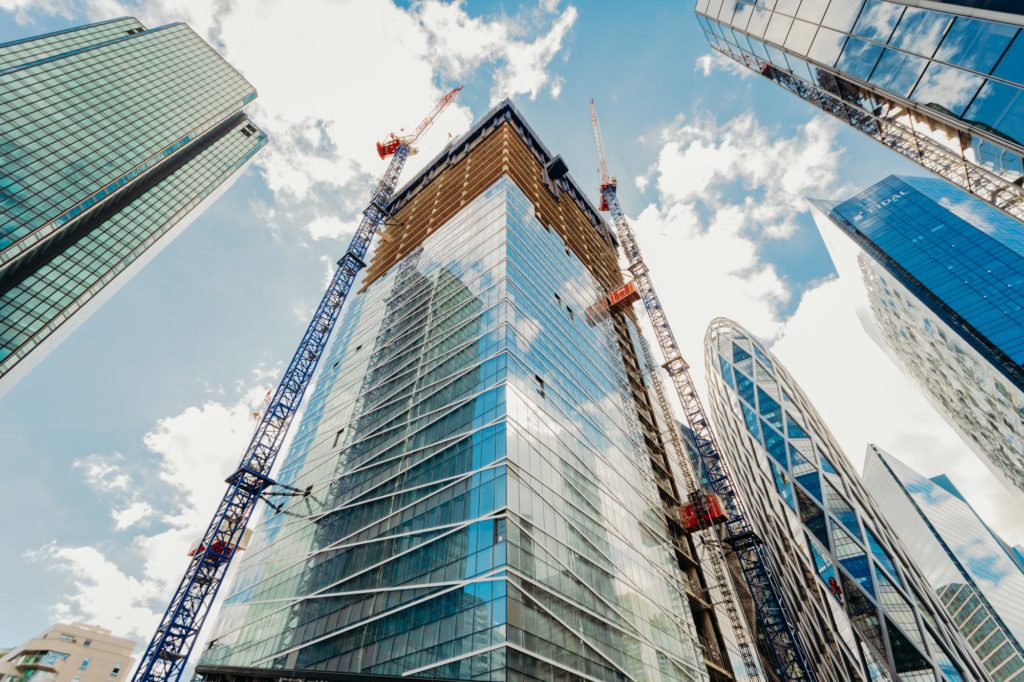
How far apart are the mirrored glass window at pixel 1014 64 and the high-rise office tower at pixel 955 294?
5866 cm

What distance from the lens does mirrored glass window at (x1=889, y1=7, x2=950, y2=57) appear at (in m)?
13.6

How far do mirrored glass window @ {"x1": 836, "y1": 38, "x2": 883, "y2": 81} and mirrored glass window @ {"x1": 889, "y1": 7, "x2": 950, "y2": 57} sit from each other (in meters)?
0.88

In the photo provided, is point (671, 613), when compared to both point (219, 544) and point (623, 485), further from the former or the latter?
point (219, 544)

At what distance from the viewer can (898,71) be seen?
1525 centimetres

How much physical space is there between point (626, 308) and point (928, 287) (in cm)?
4101

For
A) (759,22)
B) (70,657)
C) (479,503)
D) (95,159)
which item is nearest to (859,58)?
(759,22)

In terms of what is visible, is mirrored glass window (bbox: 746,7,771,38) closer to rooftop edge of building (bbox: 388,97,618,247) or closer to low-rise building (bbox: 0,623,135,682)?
rooftop edge of building (bbox: 388,97,618,247)

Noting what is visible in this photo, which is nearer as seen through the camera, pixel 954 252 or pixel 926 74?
pixel 926 74

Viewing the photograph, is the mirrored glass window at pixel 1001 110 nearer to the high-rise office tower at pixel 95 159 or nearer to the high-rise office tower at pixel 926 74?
the high-rise office tower at pixel 926 74

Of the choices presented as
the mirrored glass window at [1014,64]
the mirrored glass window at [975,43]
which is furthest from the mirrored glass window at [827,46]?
the mirrored glass window at [1014,64]

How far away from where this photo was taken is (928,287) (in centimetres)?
6538

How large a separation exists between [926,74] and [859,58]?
8.97 ft

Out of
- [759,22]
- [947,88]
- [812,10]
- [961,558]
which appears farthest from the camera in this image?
[961,558]

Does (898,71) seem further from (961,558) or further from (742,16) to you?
(961,558)
